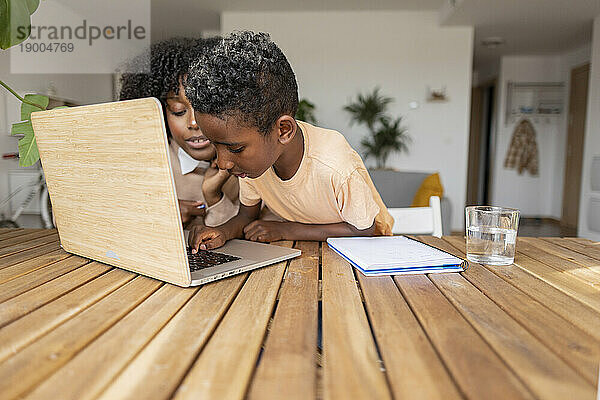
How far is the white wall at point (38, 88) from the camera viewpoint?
3.96m

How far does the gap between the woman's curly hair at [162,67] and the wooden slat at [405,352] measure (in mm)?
970

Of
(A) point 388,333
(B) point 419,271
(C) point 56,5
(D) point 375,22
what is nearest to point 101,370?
(A) point 388,333

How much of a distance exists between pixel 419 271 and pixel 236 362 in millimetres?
444

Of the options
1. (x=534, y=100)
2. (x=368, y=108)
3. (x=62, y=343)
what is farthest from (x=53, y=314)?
(x=534, y=100)

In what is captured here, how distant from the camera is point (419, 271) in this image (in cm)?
80

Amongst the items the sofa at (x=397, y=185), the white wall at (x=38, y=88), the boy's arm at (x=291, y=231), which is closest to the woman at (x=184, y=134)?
the boy's arm at (x=291, y=231)

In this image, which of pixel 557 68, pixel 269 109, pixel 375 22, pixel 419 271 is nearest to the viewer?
pixel 419 271

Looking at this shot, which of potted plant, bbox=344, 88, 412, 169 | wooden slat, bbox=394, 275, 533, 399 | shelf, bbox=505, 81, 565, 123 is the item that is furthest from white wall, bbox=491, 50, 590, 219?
wooden slat, bbox=394, 275, 533, 399

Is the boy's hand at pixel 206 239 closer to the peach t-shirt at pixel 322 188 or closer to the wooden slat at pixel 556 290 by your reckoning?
the peach t-shirt at pixel 322 188

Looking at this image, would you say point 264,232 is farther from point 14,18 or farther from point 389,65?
point 389,65

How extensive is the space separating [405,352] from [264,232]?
668 millimetres

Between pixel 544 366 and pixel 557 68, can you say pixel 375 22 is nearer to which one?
pixel 557 68

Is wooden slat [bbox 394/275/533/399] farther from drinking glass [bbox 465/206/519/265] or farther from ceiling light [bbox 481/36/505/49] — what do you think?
ceiling light [bbox 481/36/505/49]

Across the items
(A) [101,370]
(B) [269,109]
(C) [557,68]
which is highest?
(C) [557,68]
